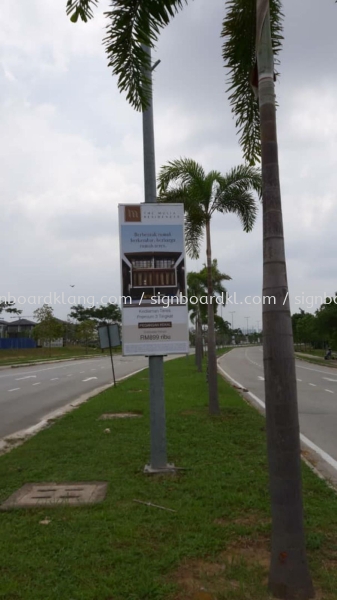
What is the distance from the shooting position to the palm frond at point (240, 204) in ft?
40.9

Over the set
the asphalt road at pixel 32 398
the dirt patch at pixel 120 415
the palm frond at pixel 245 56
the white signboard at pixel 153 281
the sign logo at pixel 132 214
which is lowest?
the asphalt road at pixel 32 398

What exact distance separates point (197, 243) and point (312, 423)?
5100 millimetres

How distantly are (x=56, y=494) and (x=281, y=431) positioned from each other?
3.20m

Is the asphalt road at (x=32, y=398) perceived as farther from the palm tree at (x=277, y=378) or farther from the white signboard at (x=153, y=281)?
the palm tree at (x=277, y=378)

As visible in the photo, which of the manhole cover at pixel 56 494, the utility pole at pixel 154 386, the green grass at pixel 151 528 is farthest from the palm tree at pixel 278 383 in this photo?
the utility pole at pixel 154 386

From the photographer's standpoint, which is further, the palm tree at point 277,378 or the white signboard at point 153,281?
the white signboard at point 153,281

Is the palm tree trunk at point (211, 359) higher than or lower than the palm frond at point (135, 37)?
lower

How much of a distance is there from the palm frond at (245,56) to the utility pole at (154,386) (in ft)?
3.33

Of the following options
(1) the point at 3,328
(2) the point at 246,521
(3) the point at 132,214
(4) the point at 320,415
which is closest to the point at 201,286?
(4) the point at 320,415

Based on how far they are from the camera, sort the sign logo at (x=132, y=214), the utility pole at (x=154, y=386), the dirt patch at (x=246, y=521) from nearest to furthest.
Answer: the dirt patch at (x=246, y=521) < the utility pole at (x=154, y=386) < the sign logo at (x=132, y=214)

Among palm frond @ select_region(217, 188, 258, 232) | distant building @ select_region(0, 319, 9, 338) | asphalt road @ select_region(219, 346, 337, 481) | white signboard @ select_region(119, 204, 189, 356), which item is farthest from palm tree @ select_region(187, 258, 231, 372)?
distant building @ select_region(0, 319, 9, 338)

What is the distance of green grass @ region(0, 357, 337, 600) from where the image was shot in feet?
12.2

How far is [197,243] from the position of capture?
557 inches

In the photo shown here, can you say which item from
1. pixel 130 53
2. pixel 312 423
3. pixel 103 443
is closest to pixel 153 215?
pixel 130 53
